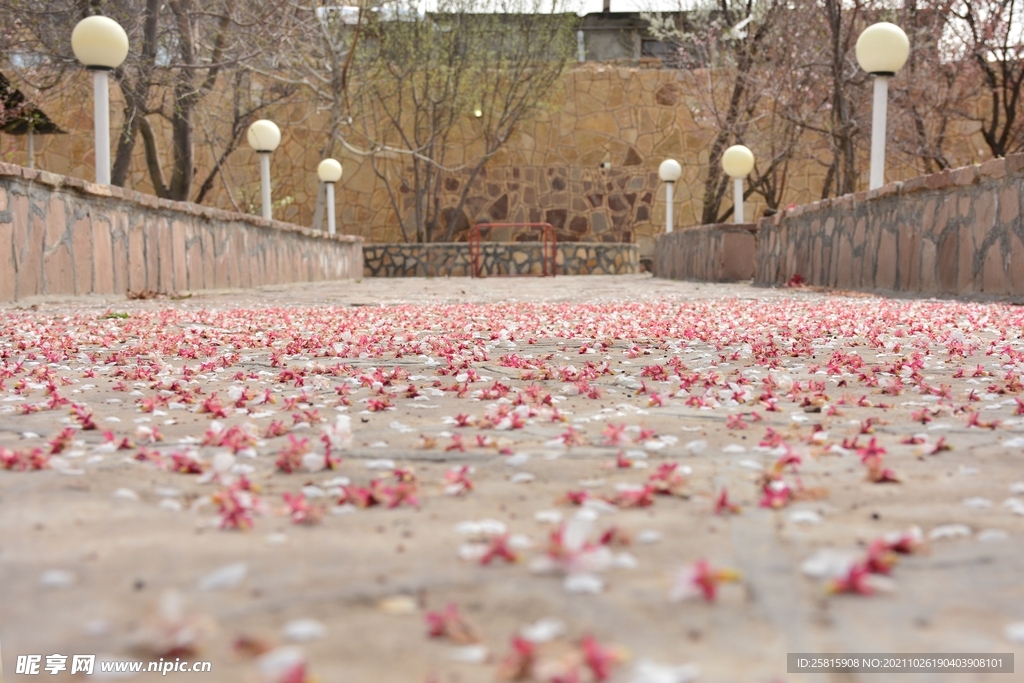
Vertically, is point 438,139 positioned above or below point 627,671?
above

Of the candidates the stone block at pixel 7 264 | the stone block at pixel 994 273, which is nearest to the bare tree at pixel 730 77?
the stone block at pixel 994 273

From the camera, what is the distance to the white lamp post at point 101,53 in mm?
8031

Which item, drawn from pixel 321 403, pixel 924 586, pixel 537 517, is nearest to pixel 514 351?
pixel 321 403

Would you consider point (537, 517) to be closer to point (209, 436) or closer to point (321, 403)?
point (209, 436)

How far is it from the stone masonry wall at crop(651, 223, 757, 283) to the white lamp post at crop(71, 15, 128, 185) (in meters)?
8.15

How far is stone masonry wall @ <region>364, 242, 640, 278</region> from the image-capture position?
62.1 ft

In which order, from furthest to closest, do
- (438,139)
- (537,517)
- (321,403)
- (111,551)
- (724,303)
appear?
(438,139) < (724,303) < (321,403) < (537,517) < (111,551)

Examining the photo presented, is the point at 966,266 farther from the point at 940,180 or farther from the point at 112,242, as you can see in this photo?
the point at 112,242

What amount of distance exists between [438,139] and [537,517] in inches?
771

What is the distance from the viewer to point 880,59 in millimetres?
9195

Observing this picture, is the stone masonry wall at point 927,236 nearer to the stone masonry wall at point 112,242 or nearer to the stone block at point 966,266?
the stone block at point 966,266

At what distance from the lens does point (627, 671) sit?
1078mm

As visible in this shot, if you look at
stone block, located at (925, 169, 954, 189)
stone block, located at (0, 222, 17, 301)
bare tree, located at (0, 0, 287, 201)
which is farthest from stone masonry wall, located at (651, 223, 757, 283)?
stone block, located at (0, 222, 17, 301)

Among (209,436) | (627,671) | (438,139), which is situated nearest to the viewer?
(627,671)
